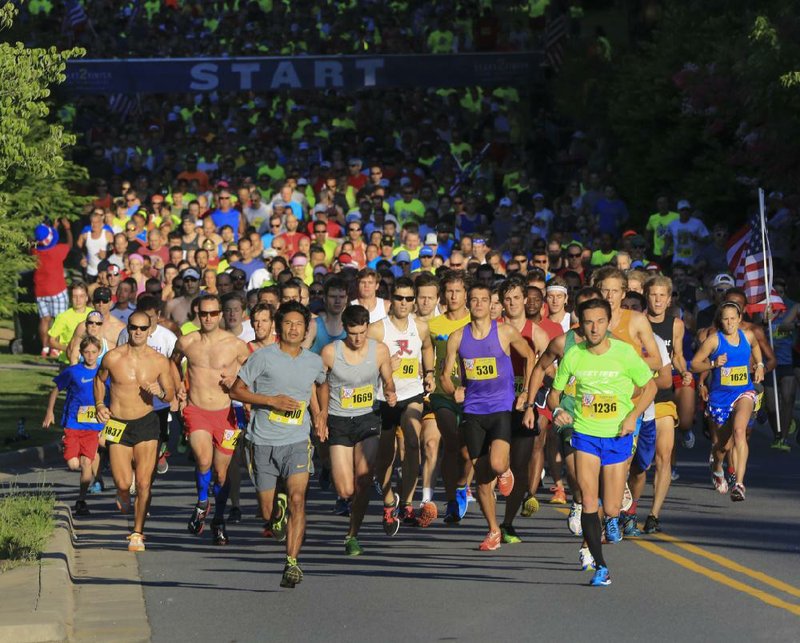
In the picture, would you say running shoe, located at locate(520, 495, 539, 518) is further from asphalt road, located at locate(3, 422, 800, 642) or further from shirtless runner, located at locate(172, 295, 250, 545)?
shirtless runner, located at locate(172, 295, 250, 545)

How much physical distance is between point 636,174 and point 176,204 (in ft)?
24.3

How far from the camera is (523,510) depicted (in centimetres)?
1465

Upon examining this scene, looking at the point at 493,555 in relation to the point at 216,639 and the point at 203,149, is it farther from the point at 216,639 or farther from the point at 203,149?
the point at 203,149

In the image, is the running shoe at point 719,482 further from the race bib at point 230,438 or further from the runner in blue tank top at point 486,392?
the race bib at point 230,438

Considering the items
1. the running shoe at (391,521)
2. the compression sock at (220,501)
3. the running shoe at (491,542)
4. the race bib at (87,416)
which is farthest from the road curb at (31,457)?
the running shoe at (491,542)

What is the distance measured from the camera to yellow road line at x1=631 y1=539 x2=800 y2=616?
33.2 feet

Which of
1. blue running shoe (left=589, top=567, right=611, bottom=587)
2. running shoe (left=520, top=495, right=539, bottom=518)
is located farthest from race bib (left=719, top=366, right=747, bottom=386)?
blue running shoe (left=589, top=567, right=611, bottom=587)

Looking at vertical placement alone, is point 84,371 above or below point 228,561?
above

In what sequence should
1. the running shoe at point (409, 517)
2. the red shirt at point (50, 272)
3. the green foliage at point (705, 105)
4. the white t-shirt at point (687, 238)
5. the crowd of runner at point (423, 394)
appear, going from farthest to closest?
the red shirt at point (50, 272)
the white t-shirt at point (687, 238)
the green foliage at point (705, 105)
the running shoe at point (409, 517)
the crowd of runner at point (423, 394)

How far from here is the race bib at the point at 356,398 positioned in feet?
41.7

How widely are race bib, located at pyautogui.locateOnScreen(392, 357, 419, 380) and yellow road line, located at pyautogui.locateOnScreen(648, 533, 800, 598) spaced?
2.31m

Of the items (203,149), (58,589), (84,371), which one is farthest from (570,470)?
(203,149)

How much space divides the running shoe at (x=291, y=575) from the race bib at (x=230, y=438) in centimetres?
292

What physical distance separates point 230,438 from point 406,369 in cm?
146
